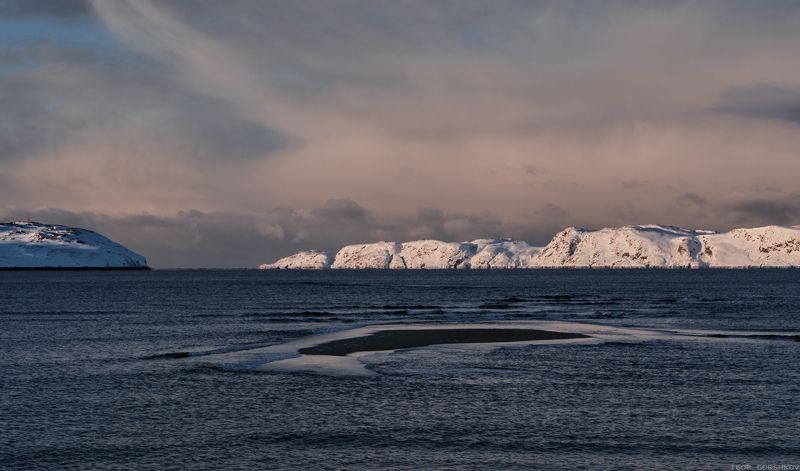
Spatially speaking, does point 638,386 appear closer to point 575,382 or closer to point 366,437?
point 575,382

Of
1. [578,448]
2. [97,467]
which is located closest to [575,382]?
[578,448]

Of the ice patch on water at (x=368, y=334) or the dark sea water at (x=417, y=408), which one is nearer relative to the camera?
the dark sea water at (x=417, y=408)

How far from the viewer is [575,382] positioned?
39.6 m

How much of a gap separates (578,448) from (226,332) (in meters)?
50.7

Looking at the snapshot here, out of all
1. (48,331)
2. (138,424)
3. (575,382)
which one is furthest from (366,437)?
(48,331)

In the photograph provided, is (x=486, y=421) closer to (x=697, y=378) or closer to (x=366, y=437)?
(x=366, y=437)

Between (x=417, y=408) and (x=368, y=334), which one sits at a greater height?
(x=368, y=334)

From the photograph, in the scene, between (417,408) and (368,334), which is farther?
(368,334)

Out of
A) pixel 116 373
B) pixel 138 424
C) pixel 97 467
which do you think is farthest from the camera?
pixel 116 373

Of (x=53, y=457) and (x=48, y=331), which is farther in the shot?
(x=48, y=331)

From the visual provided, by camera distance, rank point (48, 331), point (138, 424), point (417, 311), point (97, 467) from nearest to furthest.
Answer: point (97, 467), point (138, 424), point (48, 331), point (417, 311)

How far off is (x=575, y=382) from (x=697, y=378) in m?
6.90

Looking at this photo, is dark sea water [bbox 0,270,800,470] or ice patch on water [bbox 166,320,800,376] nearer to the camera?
dark sea water [bbox 0,270,800,470]

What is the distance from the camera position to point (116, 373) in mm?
43969
